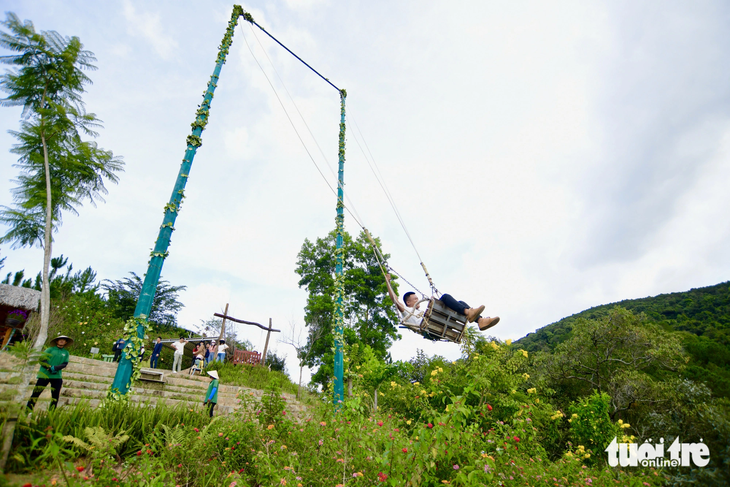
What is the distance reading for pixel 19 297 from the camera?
46.6 feet

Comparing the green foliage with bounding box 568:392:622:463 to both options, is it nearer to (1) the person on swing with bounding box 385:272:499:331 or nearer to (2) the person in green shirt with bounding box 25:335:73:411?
(1) the person on swing with bounding box 385:272:499:331

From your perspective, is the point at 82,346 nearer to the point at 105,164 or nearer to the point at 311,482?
the point at 105,164

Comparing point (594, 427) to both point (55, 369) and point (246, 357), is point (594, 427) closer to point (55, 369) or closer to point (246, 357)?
point (55, 369)

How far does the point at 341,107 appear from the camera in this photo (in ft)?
35.5

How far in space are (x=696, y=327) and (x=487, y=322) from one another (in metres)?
34.0

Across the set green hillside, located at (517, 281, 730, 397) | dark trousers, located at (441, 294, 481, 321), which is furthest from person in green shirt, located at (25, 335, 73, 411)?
green hillside, located at (517, 281, 730, 397)

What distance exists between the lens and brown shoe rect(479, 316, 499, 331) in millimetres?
7785

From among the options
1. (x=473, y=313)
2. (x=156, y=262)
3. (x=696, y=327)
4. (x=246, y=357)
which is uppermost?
(x=696, y=327)

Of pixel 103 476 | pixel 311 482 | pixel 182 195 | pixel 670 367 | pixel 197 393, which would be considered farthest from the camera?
pixel 670 367

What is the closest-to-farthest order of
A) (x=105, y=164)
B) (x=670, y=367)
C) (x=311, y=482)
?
(x=311, y=482)
(x=105, y=164)
(x=670, y=367)

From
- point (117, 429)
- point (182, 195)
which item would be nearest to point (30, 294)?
point (182, 195)

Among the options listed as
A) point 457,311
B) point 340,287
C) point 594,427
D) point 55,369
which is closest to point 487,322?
point 457,311

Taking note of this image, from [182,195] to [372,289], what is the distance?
56.1 ft

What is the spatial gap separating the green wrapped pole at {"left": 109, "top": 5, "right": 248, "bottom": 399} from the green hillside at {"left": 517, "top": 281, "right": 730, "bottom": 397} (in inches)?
829
